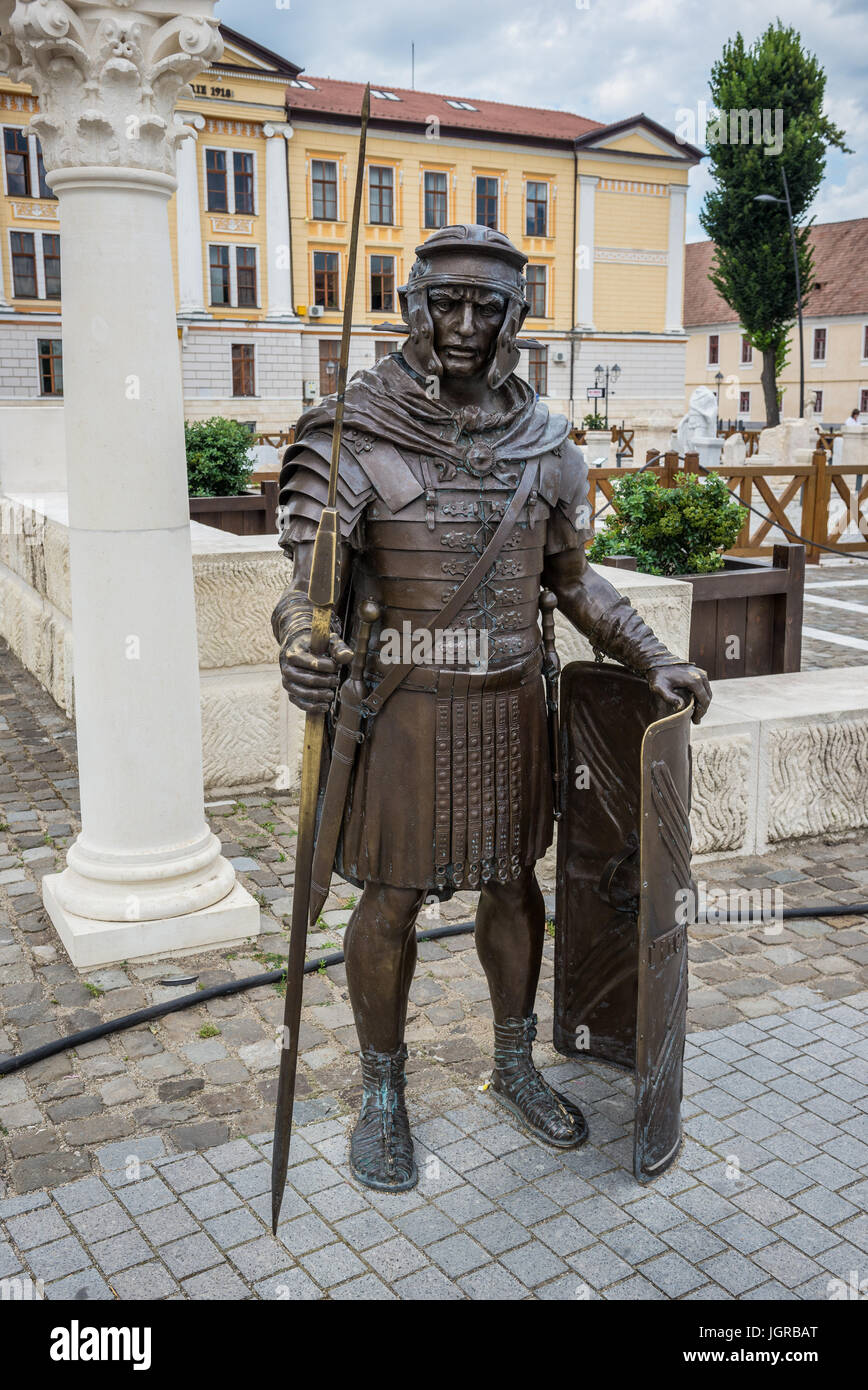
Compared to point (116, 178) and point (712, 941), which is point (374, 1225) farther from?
point (116, 178)

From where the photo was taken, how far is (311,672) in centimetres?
270

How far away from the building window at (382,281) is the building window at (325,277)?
1.29 meters

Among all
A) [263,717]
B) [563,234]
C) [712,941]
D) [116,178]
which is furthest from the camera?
[563,234]

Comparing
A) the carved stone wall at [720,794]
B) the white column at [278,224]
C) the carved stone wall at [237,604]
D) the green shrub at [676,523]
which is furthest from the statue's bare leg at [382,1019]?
the white column at [278,224]

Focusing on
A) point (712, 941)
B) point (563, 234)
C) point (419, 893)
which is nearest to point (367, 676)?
point (419, 893)

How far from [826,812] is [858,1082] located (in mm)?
2318

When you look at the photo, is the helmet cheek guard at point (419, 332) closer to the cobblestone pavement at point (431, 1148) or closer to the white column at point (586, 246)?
the cobblestone pavement at point (431, 1148)

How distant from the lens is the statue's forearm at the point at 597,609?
3.29m

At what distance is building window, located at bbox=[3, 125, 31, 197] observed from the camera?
3641 cm

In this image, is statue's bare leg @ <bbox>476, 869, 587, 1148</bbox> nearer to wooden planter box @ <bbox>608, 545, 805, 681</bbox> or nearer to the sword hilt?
the sword hilt

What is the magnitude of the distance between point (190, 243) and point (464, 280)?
37.9m

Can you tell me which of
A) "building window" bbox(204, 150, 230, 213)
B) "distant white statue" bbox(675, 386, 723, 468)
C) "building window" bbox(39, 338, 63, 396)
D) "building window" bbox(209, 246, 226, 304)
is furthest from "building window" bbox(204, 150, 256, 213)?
"distant white statue" bbox(675, 386, 723, 468)

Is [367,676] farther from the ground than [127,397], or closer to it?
closer to it
